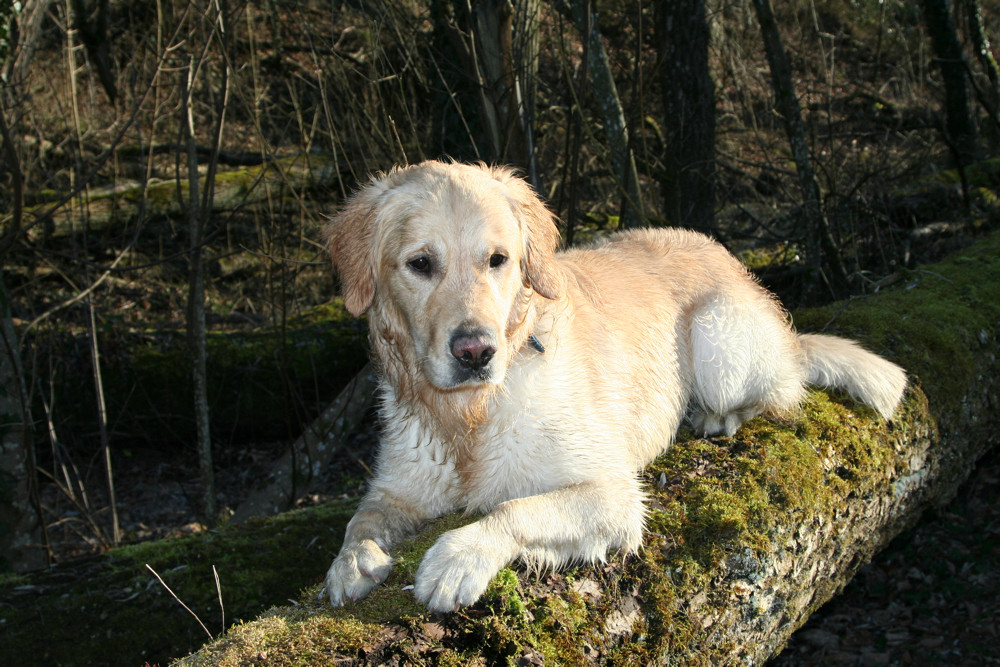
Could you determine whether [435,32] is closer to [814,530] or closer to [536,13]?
[536,13]

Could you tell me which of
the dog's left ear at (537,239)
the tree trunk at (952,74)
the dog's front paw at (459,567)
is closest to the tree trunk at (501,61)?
the dog's left ear at (537,239)

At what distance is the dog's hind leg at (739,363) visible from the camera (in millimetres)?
4152

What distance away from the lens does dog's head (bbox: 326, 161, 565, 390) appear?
3016 mm

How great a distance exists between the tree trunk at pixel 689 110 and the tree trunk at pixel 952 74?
4502 mm

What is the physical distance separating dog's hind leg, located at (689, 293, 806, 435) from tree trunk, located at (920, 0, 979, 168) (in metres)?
7.84

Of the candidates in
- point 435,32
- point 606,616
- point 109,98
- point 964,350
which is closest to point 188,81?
point 435,32

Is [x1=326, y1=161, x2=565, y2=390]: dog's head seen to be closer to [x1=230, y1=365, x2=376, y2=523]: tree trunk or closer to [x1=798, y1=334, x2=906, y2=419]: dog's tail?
[x1=798, y1=334, x2=906, y2=419]: dog's tail

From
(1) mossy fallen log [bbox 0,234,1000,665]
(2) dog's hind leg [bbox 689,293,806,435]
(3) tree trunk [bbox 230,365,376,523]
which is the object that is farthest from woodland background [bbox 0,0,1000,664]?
(2) dog's hind leg [bbox 689,293,806,435]

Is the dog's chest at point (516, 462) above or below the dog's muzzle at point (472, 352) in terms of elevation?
below

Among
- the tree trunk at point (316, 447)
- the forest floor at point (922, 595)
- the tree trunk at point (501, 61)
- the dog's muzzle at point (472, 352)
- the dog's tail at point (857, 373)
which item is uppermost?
the tree trunk at point (501, 61)

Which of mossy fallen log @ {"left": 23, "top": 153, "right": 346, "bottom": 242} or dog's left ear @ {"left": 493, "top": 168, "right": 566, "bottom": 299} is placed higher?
mossy fallen log @ {"left": 23, "top": 153, "right": 346, "bottom": 242}

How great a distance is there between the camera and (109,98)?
12500mm

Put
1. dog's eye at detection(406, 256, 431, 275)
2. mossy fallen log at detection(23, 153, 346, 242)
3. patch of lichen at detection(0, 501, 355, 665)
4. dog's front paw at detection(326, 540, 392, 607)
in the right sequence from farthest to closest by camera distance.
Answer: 1. mossy fallen log at detection(23, 153, 346, 242)
2. patch of lichen at detection(0, 501, 355, 665)
3. dog's eye at detection(406, 256, 431, 275)
4. dog's front paw at detection(326, 540, 392, 607)

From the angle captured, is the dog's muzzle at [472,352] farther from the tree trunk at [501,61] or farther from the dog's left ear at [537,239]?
the tree trunk at [501,61]
